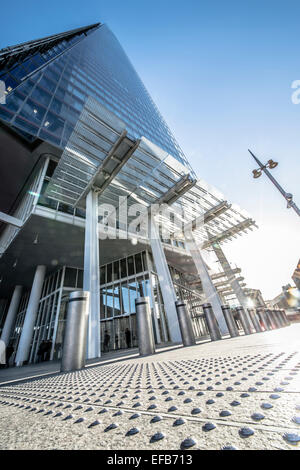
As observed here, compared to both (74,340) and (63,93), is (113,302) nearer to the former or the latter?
(74,340)

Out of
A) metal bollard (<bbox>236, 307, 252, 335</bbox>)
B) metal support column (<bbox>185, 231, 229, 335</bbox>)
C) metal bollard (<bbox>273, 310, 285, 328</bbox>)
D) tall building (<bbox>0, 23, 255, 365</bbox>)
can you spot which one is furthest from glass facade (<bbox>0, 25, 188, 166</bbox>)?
metal bollard (<bbox>273, 310, 285, 328</bbox>)

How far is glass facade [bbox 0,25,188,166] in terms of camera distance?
1443cm

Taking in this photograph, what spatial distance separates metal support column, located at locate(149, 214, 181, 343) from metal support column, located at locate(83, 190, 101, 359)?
3.76 metres

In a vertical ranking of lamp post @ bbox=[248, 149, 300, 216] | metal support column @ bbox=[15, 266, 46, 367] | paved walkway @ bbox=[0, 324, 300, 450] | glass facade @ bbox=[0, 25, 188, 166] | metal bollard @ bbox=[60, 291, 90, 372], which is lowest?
paved walkway @ bbox=[0, 324, 300, 450]

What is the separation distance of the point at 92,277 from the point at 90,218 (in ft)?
10.4

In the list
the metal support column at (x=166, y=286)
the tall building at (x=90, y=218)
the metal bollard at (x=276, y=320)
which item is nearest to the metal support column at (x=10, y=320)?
the tall building at (x=90, y=218)

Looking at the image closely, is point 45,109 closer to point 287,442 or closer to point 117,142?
point 117,142

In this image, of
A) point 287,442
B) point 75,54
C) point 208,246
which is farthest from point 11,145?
point 75,54

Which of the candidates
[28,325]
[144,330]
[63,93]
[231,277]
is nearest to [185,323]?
[144,330]

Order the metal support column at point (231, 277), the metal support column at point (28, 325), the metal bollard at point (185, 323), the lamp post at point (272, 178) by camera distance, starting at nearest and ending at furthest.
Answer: the metal bollard at point (185, 323) → the lamp post at point (272, 178) → the metal support column at point (28, 325) → the metal support column at point (231, 277)

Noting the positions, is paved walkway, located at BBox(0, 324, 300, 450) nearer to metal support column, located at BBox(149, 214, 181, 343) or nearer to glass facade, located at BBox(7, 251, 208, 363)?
metal support column, located at BBox(149, 214, 181, 343)

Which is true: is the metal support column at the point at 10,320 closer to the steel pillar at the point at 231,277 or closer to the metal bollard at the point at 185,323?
the metal bollard at the point at 185,323

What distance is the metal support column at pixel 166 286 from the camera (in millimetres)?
9344

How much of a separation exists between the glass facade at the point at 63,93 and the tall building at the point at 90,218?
135 mm
